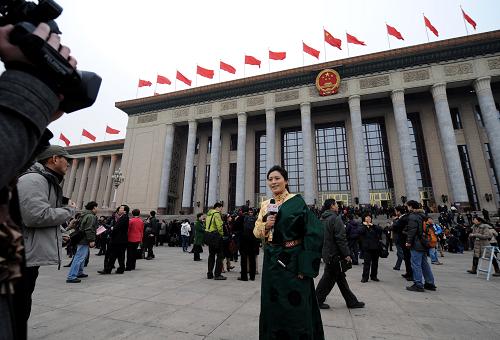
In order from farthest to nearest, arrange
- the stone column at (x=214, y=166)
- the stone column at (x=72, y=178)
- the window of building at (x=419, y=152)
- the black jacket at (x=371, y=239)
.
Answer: the stone column at (x=72, y=178) → the stone column at (x=214, y=166) → the window of building at (x=419, y=152) → the black jacket at (x=371, y=239)

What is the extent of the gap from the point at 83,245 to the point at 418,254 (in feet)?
24.8

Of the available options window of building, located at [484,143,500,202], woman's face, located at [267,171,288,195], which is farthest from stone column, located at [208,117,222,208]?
window of building, located at [484,143,500,202]

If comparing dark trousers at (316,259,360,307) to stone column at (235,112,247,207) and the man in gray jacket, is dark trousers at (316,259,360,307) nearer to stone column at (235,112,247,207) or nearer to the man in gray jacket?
the man in gray jacket

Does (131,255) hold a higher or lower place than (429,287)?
higher

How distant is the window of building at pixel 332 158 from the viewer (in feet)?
80.5

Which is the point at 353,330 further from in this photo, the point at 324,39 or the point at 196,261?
the point at 324,39

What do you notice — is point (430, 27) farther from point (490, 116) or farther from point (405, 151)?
point (405, 151)

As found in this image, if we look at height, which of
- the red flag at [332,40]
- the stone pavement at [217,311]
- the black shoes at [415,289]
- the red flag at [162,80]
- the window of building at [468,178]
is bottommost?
the stone pavement at [217,311]

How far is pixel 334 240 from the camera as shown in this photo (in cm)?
443

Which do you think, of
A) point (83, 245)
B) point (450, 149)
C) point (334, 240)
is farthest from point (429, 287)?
point (450, 149)

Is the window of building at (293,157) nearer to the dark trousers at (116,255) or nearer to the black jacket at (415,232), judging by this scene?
the black jacket at (415,232)

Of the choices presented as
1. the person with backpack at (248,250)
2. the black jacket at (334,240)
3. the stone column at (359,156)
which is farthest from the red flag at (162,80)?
the black jacket at (334,240)

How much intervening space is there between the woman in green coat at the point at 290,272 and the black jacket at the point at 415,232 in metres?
4.31

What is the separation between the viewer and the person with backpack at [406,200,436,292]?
17.1ft
